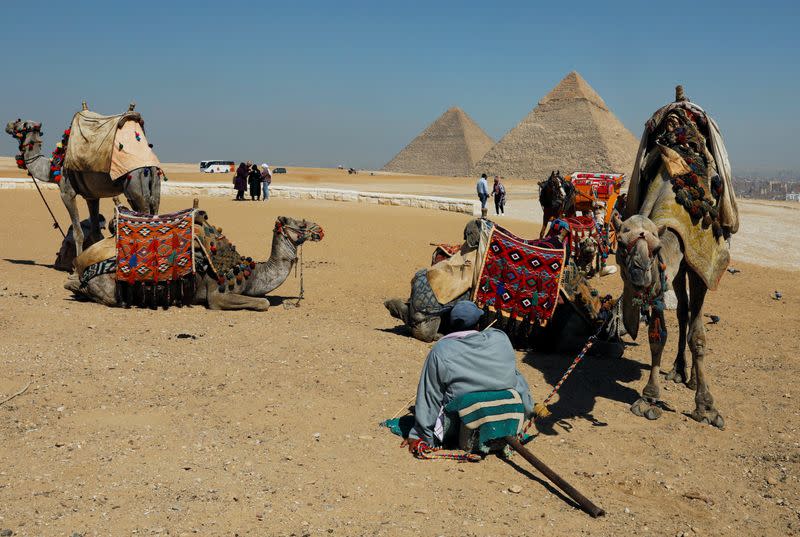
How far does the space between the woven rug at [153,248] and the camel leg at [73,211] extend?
10.3 ft

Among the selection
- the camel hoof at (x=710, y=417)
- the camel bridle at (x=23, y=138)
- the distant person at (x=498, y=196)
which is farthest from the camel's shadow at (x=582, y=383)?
the distant person at (x=498, y=196)

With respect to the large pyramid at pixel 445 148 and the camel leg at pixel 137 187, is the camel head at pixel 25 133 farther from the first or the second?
the large pyramid at pixel 445 148

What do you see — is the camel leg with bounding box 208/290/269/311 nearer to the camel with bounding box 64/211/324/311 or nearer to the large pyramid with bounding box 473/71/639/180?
the camel with bounding box 64/211/324/311

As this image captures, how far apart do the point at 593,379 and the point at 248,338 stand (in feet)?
11.5

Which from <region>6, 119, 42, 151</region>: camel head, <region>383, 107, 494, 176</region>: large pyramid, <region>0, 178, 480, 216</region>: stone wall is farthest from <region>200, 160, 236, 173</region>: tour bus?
<region>383, 107, 494, 176</region>: large pyramid

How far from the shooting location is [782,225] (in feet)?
96.5

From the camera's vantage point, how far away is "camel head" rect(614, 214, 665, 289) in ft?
18.8

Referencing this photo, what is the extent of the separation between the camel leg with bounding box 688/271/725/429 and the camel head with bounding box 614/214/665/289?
1221mm

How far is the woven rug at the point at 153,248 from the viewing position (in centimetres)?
911

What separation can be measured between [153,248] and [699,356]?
19.9 feet

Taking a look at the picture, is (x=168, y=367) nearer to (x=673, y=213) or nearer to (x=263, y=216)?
(x=673, y=213)

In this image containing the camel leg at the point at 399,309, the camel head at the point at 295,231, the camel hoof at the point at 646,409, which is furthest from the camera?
the camel head at the point at 295,231

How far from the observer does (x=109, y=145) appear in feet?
38.5

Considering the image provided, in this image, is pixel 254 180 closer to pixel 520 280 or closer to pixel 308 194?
pixel 308 194
